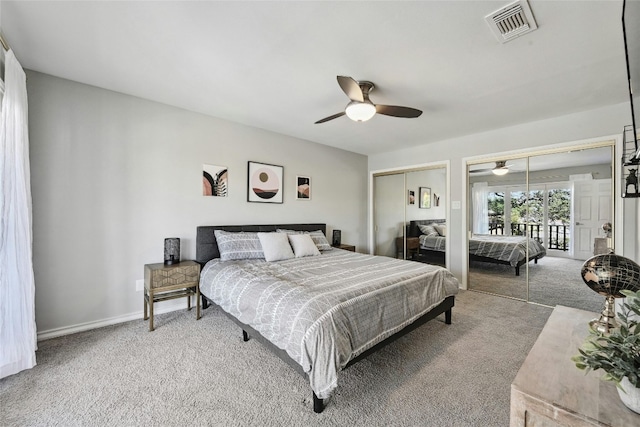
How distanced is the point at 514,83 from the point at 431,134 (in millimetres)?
1578

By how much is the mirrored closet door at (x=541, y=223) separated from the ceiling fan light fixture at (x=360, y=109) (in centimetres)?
253

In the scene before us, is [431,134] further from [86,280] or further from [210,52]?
[86,280]

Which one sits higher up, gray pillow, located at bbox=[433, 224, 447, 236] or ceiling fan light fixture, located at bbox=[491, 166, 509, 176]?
ceiling fan light fixture, located at bbox=[491, 166, 509, 176]

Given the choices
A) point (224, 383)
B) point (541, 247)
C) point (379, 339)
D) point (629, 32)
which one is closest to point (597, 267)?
point (629, 32)

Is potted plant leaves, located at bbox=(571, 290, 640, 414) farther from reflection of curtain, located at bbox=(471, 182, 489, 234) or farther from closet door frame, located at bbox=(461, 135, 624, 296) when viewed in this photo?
reflection of curtain, located at bbox=(471, 182, 489, 234)

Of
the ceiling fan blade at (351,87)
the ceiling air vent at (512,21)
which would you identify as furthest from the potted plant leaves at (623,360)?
the ceiling fan blade at (351,87)

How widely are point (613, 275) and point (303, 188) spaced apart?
12.4ft

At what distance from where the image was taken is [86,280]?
2.69m

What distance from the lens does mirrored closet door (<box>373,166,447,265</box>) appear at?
4547 mm

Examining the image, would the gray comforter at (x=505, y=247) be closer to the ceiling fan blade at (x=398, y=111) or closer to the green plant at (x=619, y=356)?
the ceiling fan blade at (x=398, y=111)

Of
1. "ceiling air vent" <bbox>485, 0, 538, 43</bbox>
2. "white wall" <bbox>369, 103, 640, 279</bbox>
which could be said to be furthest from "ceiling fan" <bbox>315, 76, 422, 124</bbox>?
"white wall" <bbox>369, 103, 640, 279</bbox>

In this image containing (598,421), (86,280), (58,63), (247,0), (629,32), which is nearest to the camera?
(598,421)

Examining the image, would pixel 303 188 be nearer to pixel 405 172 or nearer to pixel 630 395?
pixel 405 172

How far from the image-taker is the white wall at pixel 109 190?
249 centimetres
